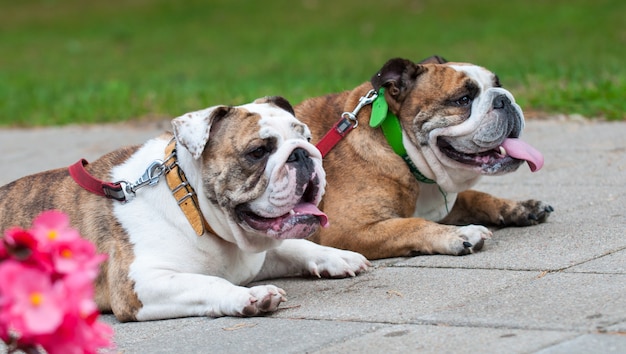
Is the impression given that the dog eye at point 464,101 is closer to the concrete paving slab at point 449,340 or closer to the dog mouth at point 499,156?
the dog mouth at point 499,156

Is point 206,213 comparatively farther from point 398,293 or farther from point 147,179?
point 398,293

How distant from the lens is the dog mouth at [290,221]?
459 cm

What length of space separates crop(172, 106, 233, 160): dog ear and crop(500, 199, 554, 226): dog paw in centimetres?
194

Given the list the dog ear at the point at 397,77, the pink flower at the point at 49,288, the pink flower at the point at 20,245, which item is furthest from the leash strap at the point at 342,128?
the pink flower at the point at 20,245

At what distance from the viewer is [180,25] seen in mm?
24484

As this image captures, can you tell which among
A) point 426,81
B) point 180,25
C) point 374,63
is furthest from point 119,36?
point 426,81

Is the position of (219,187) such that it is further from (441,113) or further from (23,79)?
(23,79)

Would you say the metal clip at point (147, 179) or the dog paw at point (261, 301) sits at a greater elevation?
the metal clip at point (147, 179)

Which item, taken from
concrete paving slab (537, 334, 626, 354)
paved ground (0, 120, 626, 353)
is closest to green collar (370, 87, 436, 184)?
paved ground (0, 120, 626, 353)

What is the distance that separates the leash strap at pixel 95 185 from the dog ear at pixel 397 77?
1.53 metres

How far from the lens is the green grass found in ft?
37.6

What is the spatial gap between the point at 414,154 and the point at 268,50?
1400 cm

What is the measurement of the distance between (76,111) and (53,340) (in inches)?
375

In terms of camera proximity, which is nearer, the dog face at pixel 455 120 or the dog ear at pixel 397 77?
the dog face at pixel 455 120
